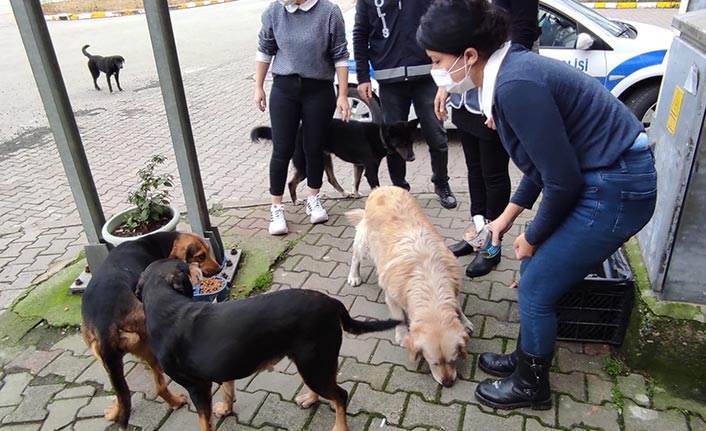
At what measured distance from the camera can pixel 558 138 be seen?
6.43 ft

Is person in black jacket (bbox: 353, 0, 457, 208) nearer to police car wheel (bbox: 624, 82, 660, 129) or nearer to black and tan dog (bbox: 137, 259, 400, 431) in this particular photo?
black and tan dog (bbox: 137, 259, 400, 431)

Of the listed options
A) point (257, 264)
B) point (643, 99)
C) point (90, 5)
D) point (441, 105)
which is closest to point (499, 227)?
point (441, 105)

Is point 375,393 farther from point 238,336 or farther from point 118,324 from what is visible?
point 118,324

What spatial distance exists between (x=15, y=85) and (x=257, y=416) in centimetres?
1283

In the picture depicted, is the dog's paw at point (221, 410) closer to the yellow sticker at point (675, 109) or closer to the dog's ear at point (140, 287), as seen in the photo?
the dog's ear at point (140, 287)

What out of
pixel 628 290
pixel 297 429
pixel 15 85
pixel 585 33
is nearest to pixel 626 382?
pixel 628 290

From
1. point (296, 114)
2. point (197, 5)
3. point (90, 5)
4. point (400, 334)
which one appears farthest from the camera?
point (197, 5)

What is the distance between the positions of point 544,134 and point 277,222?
3261 millimetres

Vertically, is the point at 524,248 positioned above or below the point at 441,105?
below

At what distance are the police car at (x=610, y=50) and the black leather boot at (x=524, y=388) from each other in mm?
3856

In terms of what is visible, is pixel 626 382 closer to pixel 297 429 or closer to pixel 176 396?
pixel 297 429

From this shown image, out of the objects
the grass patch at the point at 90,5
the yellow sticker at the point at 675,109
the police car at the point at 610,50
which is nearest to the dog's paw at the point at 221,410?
the yellow sticker at the point at 675,109

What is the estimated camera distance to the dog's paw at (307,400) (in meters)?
2.91

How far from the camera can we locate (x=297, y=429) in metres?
2.80
